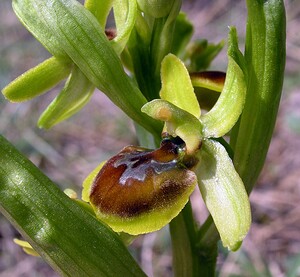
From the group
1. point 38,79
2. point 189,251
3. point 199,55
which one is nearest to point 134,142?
point 199,55

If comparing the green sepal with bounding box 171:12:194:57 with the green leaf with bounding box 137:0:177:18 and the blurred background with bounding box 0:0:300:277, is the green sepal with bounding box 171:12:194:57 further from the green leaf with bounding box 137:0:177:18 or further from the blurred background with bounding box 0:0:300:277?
the blurred background with bounding box 0:0:300:277

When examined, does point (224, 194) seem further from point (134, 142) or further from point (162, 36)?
point (134, 142)

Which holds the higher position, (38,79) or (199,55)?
(38,79)

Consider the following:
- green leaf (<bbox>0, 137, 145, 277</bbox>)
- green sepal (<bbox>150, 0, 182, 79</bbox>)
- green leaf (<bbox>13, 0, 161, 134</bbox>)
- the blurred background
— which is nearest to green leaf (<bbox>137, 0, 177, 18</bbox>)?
green sepal (<bbox>150, 0, 182, 79</bbox>)

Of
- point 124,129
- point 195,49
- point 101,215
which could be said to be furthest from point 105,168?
point 124,129

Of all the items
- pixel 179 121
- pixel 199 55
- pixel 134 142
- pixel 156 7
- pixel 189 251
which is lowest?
pixel 134 142

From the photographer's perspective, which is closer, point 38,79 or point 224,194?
point 224,194

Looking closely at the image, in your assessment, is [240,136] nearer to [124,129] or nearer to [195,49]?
[195,49]
